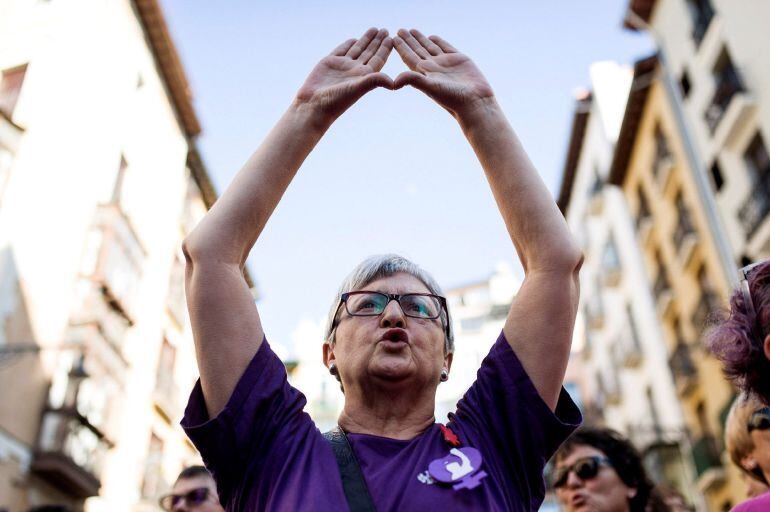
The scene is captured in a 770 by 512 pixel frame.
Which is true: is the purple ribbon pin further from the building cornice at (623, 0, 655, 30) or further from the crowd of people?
the building cornice at (623, 0, 655, 30)

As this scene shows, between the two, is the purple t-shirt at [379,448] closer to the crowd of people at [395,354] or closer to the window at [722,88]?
the crowd of people at [395,354]

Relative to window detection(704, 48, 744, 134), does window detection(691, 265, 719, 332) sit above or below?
below

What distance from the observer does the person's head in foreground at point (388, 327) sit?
259cm

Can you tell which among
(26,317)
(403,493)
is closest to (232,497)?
(403,493)

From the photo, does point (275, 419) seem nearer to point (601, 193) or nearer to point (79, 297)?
point (79, 297)

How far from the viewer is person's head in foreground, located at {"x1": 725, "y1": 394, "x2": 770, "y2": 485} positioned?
135 inches

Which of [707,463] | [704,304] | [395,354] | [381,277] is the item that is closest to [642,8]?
[704,304]

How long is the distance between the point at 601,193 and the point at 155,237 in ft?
52.2

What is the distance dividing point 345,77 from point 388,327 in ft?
2.94

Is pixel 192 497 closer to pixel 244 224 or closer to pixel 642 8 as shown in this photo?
pixel 244 224

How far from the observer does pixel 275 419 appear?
2.35 meters

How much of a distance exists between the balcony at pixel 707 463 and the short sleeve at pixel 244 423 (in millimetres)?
18793

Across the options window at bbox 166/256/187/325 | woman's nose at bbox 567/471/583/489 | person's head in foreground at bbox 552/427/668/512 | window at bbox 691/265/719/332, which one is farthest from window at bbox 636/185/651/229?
woman's nose at bbox 567/471/583/489

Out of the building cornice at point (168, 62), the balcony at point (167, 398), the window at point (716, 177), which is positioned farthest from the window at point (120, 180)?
the window at point (716, 177)
